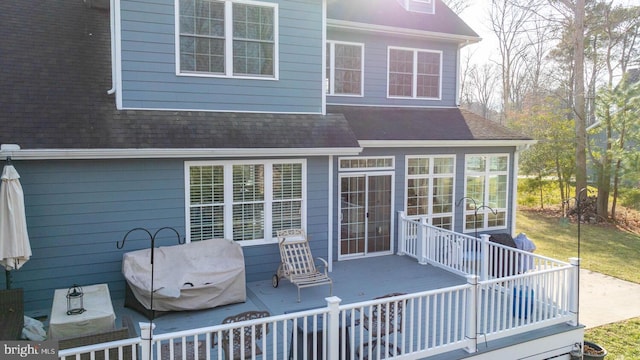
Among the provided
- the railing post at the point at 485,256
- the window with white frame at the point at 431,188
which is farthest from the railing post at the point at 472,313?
the window with white frame at the point at 431,188

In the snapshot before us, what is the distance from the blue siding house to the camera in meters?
6.56

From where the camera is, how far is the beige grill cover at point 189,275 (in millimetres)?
6367

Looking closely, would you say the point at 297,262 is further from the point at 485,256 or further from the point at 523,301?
the point at 523,301

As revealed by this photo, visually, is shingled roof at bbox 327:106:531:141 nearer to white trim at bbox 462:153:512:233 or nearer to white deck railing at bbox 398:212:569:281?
white trim at bbox 462:153:512:233

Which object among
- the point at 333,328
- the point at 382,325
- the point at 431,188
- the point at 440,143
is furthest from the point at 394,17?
the point at 333,328

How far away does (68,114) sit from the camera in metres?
6.80

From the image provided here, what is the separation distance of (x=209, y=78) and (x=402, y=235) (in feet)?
17.5

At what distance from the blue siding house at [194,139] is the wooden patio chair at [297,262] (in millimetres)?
340

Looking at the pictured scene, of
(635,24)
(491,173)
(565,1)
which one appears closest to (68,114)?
(491,173)

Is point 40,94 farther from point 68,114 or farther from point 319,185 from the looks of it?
point 319,185

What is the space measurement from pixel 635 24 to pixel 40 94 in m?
23.0

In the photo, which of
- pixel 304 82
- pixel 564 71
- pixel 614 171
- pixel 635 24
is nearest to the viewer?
pixel 304 82

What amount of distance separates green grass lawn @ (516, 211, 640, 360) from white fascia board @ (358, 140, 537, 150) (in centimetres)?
315

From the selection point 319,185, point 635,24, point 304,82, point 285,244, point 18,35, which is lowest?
point 285,244
